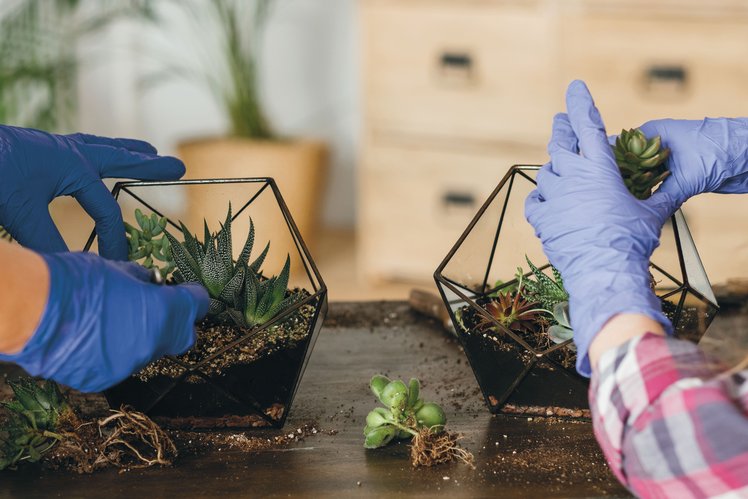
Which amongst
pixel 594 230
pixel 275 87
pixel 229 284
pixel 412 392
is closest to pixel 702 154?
pixel 594 230

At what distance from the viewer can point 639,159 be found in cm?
97

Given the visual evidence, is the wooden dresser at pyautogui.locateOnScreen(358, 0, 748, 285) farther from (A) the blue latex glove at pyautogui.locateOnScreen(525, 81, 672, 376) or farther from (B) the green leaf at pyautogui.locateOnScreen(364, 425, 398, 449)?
(B) the green leaf at pyautogui.locateOnScreen(364, 425, 398, 449)

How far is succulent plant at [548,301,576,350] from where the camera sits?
0.94 metres

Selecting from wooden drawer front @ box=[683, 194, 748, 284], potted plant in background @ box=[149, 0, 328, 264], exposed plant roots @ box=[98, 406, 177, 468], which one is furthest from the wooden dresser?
exposed plant roots @ box=[98, 406, 177, 468]

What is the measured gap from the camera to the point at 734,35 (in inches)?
96.3

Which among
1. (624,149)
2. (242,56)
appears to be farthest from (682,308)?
(242,56)

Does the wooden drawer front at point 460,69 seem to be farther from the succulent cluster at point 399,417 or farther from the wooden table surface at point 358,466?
the succulent cluster at point 399,417

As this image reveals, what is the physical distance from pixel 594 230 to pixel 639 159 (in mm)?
136

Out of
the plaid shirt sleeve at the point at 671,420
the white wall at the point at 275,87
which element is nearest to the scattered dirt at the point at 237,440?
the plaid shirt sleeve at the point at 671,420

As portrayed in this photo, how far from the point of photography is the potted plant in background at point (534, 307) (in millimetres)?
950

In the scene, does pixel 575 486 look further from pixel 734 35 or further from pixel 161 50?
pixel 161 50

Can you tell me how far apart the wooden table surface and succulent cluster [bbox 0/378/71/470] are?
0.06ft

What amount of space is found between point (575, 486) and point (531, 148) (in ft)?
6.43

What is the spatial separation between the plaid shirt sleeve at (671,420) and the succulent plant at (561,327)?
0.15 m
